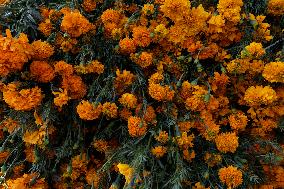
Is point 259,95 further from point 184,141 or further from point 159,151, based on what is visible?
point 159,151

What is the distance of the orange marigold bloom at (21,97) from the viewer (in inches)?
80.4

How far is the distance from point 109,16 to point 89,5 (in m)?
0.17

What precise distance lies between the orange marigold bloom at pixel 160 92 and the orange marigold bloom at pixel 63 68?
0.46m

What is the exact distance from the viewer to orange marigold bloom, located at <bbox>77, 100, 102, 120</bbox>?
2.08 meters

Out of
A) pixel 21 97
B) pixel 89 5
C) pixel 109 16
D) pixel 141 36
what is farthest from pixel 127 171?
pixel 89 5

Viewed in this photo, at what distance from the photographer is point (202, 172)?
85.0 inches

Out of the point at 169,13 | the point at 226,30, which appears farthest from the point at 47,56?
the point at 226,30

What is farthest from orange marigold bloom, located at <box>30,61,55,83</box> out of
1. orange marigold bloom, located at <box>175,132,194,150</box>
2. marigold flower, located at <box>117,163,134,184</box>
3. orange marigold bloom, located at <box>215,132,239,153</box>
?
orange marigold bloom, located at <box>215,132,239,153</box>

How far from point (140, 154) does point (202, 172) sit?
36 cm

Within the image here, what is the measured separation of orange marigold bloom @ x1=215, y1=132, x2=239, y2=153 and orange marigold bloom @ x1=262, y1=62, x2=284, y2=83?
37 cm

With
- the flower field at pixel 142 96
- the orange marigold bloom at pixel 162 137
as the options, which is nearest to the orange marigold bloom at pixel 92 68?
the flower field at pixel 142 96

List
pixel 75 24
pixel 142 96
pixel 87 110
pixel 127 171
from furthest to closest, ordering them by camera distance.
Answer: pixel 142 96, pixel 75 24, pixel 87 110, pixel 127 171

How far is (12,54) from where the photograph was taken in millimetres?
2004

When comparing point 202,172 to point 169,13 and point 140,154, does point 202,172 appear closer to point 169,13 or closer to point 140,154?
point 140,154
